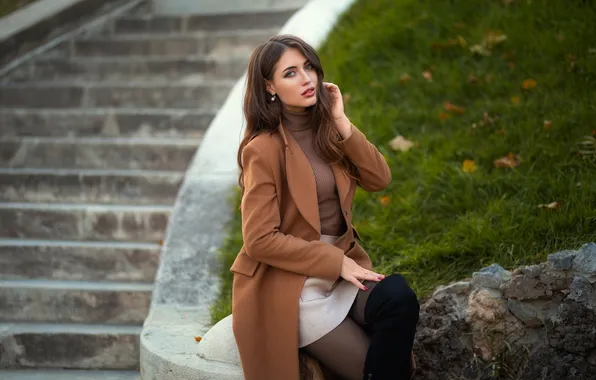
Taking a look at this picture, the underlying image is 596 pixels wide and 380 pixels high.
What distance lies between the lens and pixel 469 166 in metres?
4.76

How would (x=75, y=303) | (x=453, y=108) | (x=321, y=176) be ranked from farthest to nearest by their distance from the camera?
1. (x=453, y=108)
2. (x=75, y=303)
3. (x=321, y=176)

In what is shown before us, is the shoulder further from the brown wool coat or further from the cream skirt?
the cream skirt

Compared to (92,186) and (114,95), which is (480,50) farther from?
(114,95)

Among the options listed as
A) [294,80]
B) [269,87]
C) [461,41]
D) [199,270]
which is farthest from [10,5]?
[294,80]

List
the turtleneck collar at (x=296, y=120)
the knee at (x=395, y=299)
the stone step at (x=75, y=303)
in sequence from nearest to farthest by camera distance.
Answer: the knee at (x=395, y=299) → the turtleneck collar at (x=296, y=120) → the stone step at (x=75, y=303)

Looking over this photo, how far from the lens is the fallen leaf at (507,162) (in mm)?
4684

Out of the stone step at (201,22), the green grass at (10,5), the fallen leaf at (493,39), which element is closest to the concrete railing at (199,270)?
the stone step at (201,22)

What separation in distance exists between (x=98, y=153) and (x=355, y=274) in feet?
11.6

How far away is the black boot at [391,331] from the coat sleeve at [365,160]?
501mm

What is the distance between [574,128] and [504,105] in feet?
1.81

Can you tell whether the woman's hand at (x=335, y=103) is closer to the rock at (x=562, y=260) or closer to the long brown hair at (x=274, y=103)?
the long brown hair at (x=274, y=103)

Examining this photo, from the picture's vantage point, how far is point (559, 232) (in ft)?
13.2

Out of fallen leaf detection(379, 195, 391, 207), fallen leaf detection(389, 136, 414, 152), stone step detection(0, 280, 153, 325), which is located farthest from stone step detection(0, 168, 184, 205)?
fallen leaf detection(379, 195, 391, 207)

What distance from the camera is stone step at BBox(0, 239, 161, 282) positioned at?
523cm
